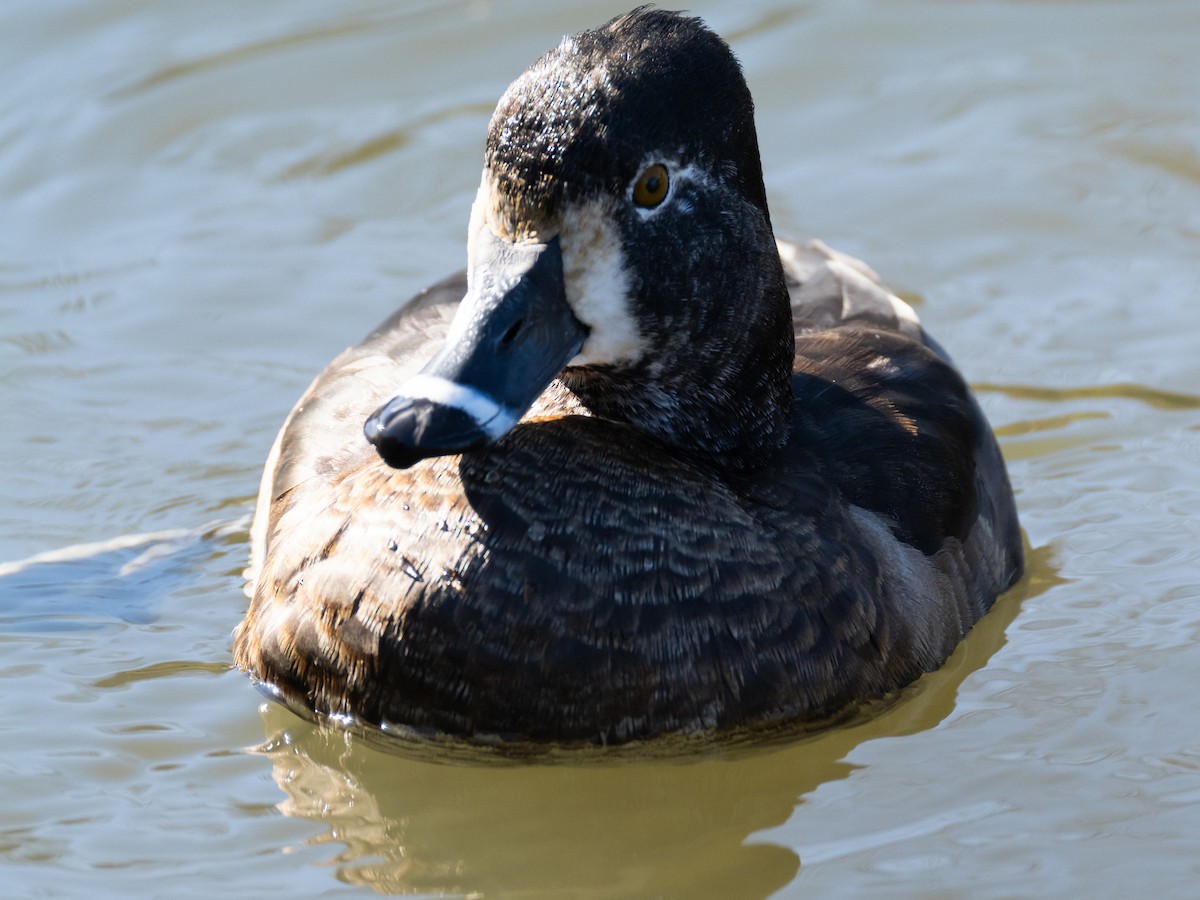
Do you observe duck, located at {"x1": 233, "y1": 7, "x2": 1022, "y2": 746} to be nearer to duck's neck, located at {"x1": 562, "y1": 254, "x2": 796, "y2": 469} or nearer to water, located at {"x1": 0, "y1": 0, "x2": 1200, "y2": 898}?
duck's neck, located at {"x1": 562, "y1": 254, "x2": 796, "y2": 469}

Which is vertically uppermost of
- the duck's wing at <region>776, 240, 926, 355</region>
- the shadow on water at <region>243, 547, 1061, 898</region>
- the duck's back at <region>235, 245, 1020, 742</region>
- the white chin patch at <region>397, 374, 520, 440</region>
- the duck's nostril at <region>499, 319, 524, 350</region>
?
the duck's nostril at <region>499, 319, 524, 350</region>

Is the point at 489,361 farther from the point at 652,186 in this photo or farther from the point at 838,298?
the point at 838,298

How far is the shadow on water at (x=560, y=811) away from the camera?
4.23 meters

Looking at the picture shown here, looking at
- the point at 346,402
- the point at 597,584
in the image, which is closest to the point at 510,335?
the point at 597,584

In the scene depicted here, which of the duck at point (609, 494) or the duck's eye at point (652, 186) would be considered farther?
the duck's eye at point (652, 186)

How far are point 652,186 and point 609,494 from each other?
735 mm

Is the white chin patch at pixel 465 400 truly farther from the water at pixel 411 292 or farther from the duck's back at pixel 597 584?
the water at pixel 411 292

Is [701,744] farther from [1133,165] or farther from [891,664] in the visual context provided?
[1133,165]

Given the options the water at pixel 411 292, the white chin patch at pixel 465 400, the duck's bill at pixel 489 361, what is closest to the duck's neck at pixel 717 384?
the duck's bill at pixel 489 361

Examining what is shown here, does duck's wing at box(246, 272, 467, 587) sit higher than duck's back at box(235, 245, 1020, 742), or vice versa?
duck's wing at box(246, 272, 467, 587)

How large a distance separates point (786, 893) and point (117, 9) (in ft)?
22.2

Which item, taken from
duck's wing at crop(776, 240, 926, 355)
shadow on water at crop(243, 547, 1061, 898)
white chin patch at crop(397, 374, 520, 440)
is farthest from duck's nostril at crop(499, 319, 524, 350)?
duck's wing at crop(776, 240, 926, 355)

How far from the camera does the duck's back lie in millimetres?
4367

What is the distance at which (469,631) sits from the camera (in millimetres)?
4340
